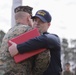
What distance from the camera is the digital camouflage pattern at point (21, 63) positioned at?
3.99 metres

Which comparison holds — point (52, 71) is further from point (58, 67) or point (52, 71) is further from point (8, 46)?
point (8, 46)

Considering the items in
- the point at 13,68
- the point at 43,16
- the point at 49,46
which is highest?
the point at 43,16

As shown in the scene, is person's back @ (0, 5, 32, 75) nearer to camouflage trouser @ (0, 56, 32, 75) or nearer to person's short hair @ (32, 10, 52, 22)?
camouflage trouser @ (0, 56, 32, 75)

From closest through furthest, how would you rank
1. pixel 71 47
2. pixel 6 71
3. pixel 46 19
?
pixel 6 71 < pixel 46 19 < pixel 71 47

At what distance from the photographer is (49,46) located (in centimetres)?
406

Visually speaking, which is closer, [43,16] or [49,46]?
[49,46]

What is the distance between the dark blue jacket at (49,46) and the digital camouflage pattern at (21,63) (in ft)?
0.27

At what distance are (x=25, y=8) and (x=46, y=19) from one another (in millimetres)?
286

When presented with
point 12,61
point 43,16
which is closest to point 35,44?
point 12,61

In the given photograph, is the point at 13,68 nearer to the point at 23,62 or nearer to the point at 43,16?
the point at 23,62

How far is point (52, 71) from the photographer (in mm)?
4133

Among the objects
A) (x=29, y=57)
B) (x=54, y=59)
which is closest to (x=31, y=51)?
(x=29, y=57)

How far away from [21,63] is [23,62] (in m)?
0.03

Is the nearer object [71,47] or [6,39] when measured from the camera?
[6,39]
